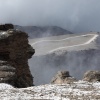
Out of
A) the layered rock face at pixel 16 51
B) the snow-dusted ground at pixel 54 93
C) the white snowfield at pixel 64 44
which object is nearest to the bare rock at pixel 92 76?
the layered rock face at pixel 16 51

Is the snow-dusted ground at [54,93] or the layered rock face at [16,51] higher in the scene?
the layered rock face at [16,51]

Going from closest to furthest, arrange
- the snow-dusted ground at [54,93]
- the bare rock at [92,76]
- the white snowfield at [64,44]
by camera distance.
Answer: the snow-dusted ground at [54,93] → the bare rock at [92,76] → the white snowfield at [64,44]

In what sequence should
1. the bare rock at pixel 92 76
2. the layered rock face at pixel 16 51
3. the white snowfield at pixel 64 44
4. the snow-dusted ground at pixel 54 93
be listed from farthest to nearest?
the white snowfield at pixel 64 44 < the layered rock face at pixel 16 51 < the bare rock at pixel 92 76 < the snow-dusted ground at pixel 54 93

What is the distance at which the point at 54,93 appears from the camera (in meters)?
29.3

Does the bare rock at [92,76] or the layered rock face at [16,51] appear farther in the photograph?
the layered rock face at [16,51]

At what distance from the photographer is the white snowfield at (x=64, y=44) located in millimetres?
139375

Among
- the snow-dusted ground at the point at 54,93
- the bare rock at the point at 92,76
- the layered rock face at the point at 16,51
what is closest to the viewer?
the snow-dusted ground at the point at 54,93

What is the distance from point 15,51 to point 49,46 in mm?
101296

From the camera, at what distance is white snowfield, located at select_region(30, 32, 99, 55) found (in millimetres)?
139375

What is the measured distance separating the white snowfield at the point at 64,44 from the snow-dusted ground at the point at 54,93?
98790 millimetres

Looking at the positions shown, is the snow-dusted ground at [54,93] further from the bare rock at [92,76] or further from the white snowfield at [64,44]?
the white snowfield at [64,44]

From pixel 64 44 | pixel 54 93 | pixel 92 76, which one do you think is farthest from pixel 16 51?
pixel 64 44

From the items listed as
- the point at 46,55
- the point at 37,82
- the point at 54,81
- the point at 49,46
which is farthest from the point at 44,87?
the point at 49,46

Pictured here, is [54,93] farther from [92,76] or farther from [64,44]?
[64,44]
